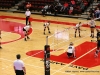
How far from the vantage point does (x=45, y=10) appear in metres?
31.2

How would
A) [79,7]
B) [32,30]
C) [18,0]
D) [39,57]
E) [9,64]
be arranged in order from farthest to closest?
1. [18,0]
2. [79,7]
3. [32,30]
4. [39,57]
5. [9,64]

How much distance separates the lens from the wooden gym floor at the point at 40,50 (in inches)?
570

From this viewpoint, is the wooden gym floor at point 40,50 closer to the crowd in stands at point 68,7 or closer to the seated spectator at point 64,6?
the crowd in stands at point 68,7

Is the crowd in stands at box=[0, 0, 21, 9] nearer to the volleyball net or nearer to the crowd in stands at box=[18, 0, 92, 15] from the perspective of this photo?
the crowd in stands at box=[18, 0, 92, 15]

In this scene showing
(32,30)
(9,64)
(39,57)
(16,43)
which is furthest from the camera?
(32,30)

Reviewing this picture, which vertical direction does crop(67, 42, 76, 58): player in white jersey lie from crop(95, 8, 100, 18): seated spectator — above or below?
below

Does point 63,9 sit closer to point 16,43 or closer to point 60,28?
point 60,28

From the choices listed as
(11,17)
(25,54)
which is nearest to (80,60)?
(25,54)

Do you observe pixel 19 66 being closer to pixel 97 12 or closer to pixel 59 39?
pixel 59 39

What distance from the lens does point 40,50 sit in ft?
59.3

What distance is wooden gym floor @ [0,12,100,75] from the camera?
14.5 m

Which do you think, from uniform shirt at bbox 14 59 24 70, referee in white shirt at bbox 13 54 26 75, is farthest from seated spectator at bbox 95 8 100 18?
uniform shirt at bbox 14 59 24 70

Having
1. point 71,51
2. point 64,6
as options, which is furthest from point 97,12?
point 71,51

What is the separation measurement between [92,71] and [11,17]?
1905cm
